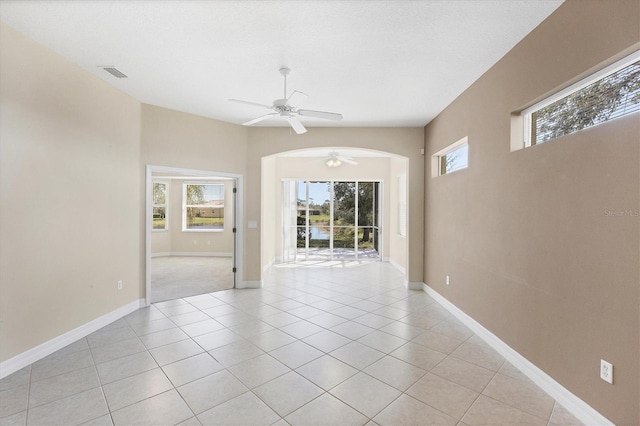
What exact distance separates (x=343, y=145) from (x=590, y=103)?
3642mm

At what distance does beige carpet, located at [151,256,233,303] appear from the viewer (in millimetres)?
5132

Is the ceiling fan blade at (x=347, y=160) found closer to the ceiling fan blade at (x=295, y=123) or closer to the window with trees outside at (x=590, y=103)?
the ceiling fan blade at (x=295, y=123)

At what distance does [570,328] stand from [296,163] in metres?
6.65

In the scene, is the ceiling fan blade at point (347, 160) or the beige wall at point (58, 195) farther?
the ceiling fan blade at point (347, 160)

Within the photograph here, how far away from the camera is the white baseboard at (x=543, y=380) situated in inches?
74.1

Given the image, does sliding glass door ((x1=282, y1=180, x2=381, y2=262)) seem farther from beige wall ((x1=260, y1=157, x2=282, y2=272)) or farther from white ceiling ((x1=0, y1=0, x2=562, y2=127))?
white ceiling ((x1=0, y1=0, x2=562, y2=127))

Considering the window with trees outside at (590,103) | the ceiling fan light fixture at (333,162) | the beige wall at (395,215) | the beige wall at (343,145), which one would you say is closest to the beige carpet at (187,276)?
the beige wall at (343,145)

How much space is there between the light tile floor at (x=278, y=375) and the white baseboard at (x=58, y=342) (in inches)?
3.5

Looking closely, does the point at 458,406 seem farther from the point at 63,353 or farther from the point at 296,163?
the point at 296,163

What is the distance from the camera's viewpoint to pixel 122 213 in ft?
12.8

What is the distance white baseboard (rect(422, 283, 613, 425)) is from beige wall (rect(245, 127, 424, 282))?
201 centimetres

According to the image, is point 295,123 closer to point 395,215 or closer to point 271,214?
point 271,214

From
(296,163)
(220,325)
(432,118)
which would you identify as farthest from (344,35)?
(296,163)

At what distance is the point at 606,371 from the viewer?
1774mm
